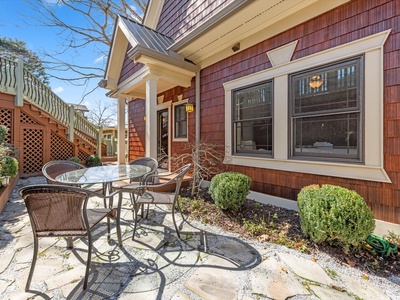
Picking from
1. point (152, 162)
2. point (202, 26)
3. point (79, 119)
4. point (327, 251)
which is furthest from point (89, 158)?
point (327, 251)

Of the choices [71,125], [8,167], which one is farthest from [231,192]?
[71,125]

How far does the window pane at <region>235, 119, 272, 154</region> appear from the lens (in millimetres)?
3980

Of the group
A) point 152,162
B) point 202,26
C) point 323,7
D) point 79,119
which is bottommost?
point 152,162

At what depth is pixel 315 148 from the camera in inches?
130

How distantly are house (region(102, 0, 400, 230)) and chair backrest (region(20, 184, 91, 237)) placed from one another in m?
3.10

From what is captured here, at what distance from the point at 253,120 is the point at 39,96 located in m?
7.75

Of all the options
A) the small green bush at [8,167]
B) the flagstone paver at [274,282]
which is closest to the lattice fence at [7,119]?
the small green bush at [8,167]

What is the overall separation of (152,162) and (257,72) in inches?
109

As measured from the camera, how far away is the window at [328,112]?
282 cm

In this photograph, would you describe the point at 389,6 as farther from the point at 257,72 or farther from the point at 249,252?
the point at 249,252

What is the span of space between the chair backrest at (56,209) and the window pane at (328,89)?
3.39 meters

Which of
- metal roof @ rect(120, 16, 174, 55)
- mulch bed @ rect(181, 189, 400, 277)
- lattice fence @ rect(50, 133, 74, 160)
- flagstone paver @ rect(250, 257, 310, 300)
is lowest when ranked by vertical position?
flagstone paver @ rect(250, 257, 310, 300)

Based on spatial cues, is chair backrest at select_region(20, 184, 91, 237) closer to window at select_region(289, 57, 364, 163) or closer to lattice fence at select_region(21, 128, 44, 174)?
window at select_region(289, 57, 364, 163)

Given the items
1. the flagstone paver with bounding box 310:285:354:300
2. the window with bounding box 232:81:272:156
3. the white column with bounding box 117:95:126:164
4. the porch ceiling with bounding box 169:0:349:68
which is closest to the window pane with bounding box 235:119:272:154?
the window with bounding box 232:81:272:156
